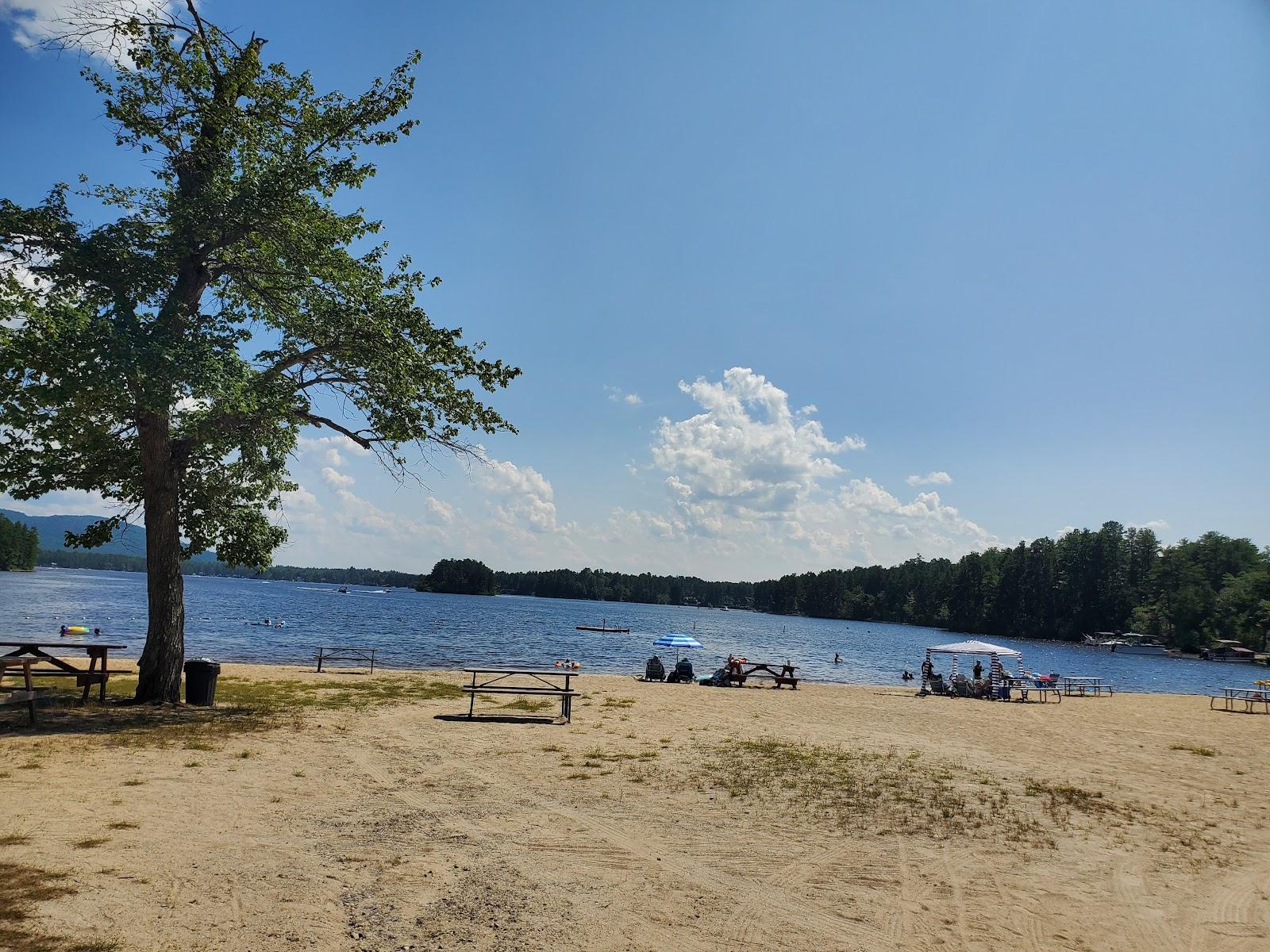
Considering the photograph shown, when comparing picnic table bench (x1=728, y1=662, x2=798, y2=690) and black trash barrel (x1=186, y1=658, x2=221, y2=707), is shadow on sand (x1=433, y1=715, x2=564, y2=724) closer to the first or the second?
black trash barrel (x1=186, y1=658, x2=221, y2=707)

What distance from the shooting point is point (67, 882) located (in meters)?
5.78

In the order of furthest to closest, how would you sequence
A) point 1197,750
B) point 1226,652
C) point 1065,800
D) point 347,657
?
1. point 1226,652
2. point 347,657
3. point 1197,750
4. point 1065,800

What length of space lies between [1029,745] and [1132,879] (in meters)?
9.90

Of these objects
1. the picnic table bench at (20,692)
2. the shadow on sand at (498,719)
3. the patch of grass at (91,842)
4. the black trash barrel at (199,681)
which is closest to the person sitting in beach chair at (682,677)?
the shadow on sand at (498,719)

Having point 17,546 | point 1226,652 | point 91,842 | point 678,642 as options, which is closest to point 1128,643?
point 1226,652

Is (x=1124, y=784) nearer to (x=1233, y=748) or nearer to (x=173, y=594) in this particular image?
(x=1233, y=748)

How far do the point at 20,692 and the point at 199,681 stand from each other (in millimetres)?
3306

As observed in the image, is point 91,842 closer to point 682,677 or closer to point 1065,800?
point 1065,800

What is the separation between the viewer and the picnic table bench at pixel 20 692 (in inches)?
447

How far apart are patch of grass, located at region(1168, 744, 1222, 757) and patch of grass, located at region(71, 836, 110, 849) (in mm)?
19757

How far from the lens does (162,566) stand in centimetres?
1448

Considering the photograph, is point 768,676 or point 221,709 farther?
point 768,676

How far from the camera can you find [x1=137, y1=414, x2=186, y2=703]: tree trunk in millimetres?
14258

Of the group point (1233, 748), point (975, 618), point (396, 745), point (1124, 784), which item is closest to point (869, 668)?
point (1233, 748)
